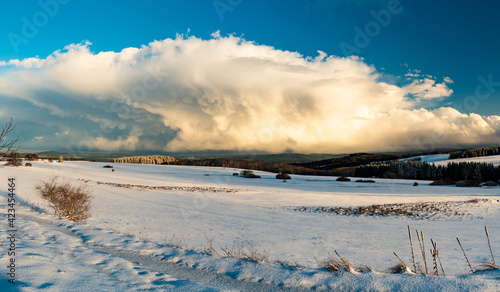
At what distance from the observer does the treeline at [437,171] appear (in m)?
79.1

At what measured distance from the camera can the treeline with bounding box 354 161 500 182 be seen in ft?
260

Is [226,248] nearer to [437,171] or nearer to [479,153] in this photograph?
[437,171]

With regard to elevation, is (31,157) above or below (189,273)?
above

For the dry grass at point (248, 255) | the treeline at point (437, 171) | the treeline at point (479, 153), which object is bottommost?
the treeline at point (437, 171)

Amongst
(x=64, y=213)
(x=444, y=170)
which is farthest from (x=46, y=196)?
(x=444, y=170)

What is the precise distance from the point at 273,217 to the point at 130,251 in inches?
590

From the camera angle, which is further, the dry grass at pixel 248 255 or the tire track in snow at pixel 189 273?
the dry grass at pixel 248 255

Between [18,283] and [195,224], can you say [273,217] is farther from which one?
[18,283]

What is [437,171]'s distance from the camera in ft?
299

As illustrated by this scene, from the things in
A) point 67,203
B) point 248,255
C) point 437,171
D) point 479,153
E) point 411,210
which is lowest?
point 437,171

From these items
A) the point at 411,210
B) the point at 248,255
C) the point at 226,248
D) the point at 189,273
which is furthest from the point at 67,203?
the point at 411,210

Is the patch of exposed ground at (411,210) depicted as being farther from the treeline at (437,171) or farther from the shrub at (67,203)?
the treeline at (437,171)

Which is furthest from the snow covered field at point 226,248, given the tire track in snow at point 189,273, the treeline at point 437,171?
the treeline at point 437,171

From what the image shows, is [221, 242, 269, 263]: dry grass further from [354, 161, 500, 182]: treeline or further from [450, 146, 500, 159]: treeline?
[450, 146, 500, 159]: treeline
